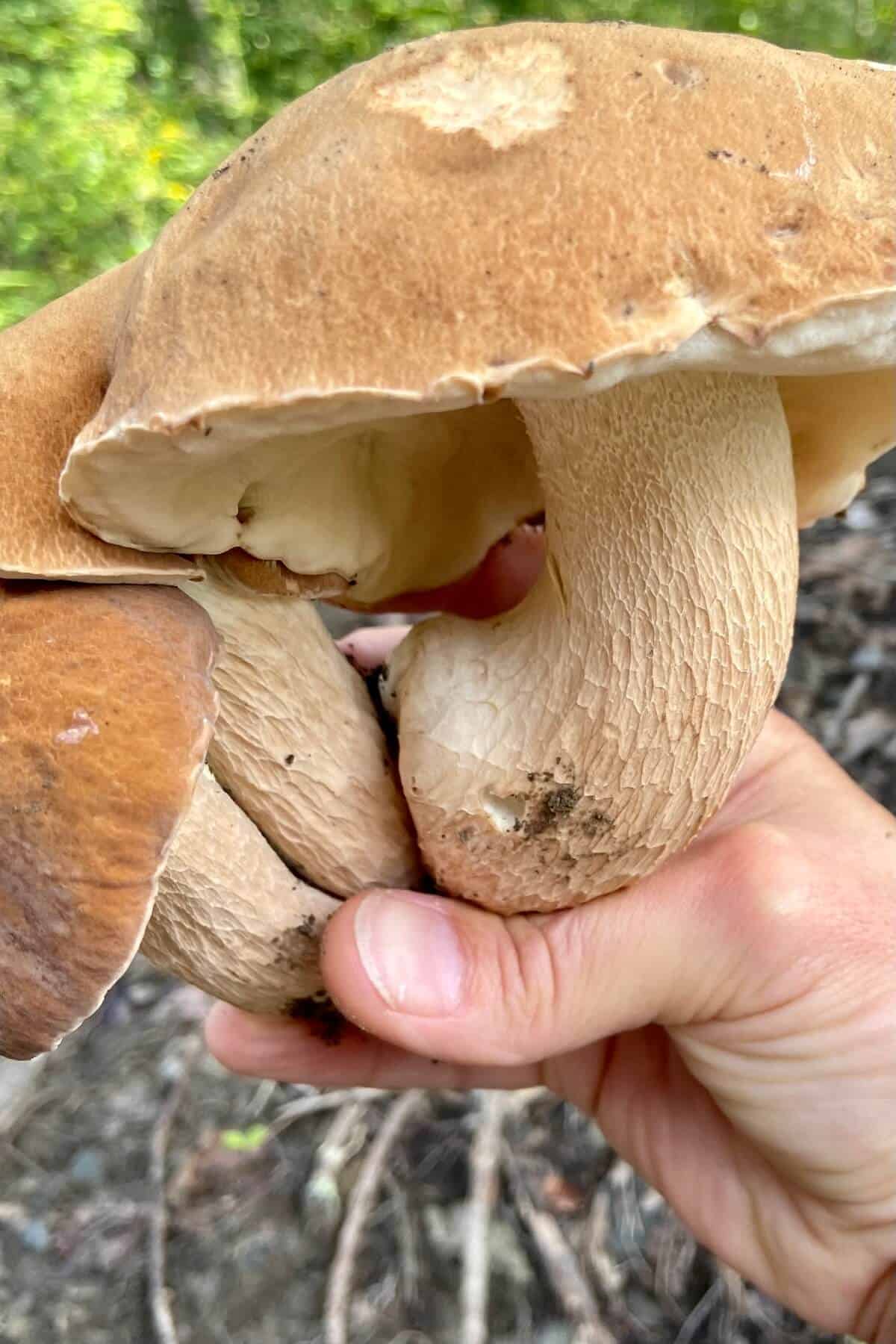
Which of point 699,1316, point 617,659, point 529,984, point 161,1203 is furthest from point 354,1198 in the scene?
point 617,659

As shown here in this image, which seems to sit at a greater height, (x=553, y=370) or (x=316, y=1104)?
(x=553, y=370)

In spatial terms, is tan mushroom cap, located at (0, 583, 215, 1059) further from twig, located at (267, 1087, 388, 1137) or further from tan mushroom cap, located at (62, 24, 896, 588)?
twig, located at (267, 1087, 388, 1137)

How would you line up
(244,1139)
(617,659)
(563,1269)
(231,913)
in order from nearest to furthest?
(617,659)
(231,913)
(563,1269)
(244,1139)

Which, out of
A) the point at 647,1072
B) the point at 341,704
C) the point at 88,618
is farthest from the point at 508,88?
the point at 647,1072

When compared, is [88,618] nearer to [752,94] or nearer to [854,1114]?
[752,94]

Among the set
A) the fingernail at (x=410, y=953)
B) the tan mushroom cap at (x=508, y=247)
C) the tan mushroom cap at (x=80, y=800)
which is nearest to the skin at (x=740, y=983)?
the fingernail at (x=410, y=953)

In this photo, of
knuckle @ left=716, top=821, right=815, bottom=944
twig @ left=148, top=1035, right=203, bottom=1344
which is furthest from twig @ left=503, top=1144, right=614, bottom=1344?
knuckle @ left=716, top=821, right=815, bottom=944

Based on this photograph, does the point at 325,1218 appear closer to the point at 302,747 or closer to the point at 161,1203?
the point at 161,1203
